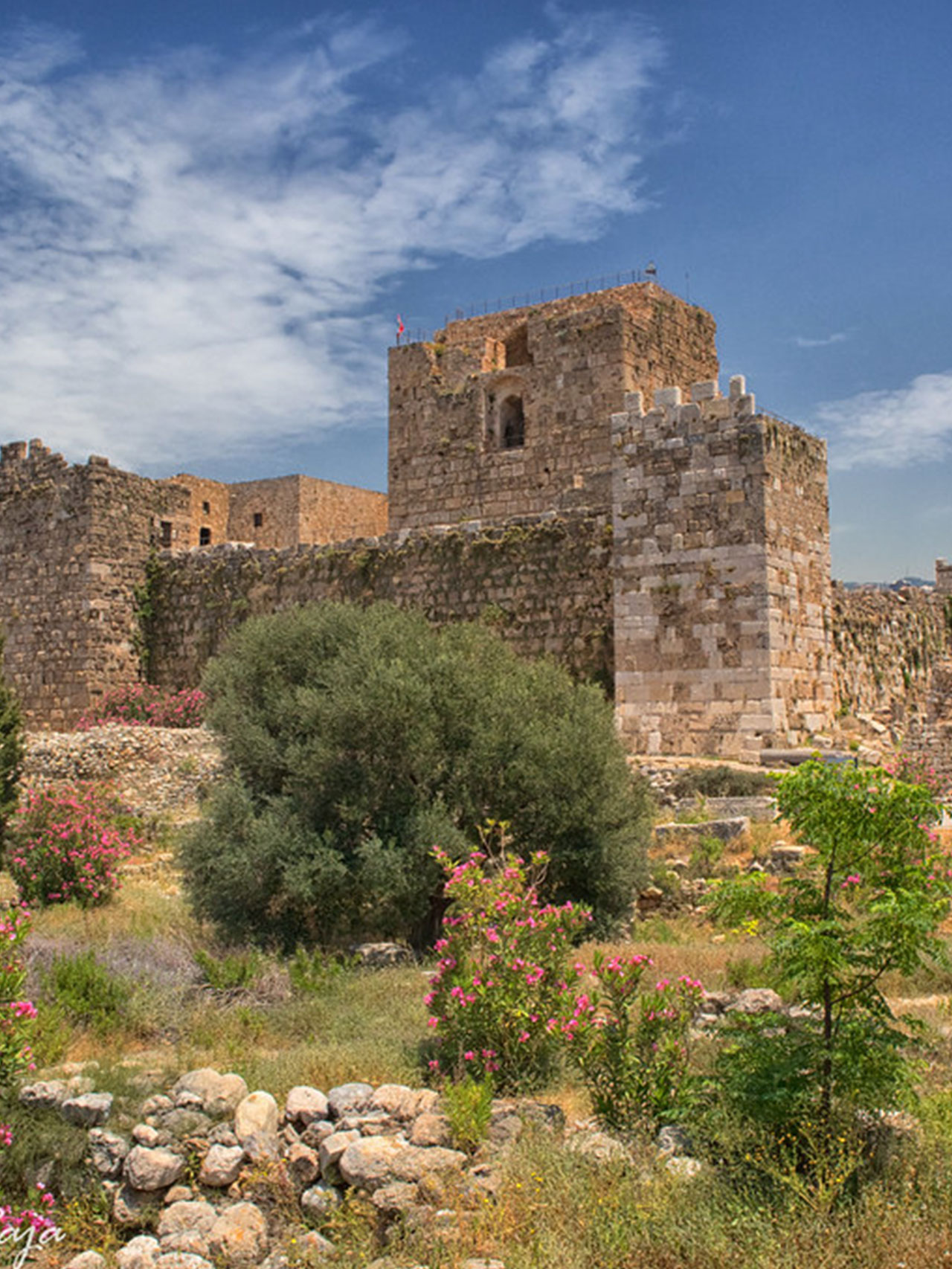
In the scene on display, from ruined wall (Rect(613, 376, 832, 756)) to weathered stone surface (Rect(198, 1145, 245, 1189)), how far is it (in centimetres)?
1088

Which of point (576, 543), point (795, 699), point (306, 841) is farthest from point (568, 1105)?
point (576, 543)

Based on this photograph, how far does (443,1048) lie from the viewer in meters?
7.77

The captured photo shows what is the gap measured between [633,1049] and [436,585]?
45.7ft

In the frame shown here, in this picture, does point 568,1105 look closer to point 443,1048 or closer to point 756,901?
point 443,1048

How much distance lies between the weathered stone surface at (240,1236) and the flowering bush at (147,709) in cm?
1672

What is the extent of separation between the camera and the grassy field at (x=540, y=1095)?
218 inches

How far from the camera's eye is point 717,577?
1694cm

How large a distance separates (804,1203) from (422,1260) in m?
1.85

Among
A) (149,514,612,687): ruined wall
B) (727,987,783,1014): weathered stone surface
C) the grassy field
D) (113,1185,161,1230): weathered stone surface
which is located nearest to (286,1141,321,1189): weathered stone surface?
the grassy field

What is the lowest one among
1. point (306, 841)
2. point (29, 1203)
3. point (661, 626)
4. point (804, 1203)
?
point (29, 1203)

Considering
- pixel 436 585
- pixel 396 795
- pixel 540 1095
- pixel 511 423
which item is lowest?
pixel 540 1095

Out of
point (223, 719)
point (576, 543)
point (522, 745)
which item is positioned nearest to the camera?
point (522, 745)

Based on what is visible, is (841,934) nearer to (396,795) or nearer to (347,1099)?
(347,1099)

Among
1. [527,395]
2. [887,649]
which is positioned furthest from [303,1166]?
[527,395]
